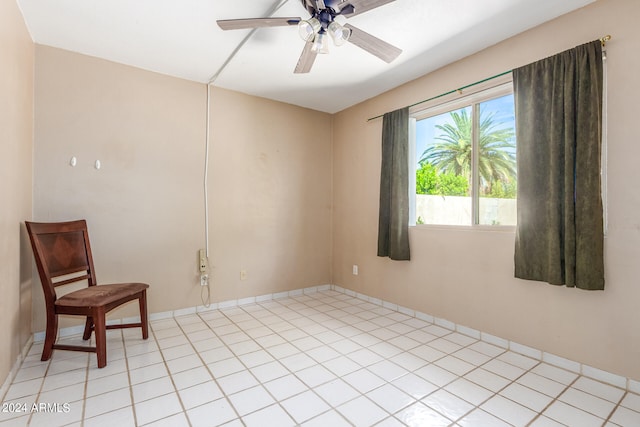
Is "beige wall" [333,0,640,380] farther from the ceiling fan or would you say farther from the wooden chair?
the wooden chair

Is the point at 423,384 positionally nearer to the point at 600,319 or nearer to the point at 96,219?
the point at 600,319

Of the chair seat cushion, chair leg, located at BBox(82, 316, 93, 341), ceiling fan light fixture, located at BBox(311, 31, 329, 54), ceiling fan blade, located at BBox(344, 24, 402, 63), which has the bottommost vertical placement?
chair leg, located at BBox(82, 316, 93, 341)

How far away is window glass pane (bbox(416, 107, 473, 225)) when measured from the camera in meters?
2.89

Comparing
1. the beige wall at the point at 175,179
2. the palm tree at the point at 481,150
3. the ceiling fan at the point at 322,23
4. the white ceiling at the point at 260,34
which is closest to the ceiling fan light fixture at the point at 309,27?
the ceiling fan at the point at 322,23

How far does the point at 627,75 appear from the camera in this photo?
1917mm

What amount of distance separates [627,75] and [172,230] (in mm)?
3860

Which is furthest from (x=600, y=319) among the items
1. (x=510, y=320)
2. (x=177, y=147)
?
(x=177, y=147)

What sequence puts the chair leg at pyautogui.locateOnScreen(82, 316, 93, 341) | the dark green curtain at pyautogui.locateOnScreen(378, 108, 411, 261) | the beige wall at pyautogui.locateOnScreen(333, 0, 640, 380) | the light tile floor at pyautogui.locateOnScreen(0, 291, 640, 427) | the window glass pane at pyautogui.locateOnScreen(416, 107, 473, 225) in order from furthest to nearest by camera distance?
the dark green curtain at pyautogui.locateOnScreen(378, 108, 411, 261), the window glass pane at pyautogui.locateOnScreen(416, 107, 473, 225), the chair leg at pyautogui.locateOnScreen(82, 316, 93, 341), the beige wall at pyautogui.locateOnScreen(333, 0, 640, 380), the light tile floor at pyautogui.locateOnScreen(0, 291, 640, 427)

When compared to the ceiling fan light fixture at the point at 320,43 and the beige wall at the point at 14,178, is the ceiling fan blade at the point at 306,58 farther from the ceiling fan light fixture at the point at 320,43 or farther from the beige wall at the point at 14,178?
the beige wall at the point at 14,178

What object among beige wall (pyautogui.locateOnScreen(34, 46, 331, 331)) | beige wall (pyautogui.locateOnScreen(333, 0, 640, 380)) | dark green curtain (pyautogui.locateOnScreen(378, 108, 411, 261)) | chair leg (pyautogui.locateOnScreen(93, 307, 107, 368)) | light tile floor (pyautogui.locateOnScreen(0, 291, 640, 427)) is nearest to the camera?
light tile floor (pyautogui.locateOnScreen(0, 291, 640, 427))

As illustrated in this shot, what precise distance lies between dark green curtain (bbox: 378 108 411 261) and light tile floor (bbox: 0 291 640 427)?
0.88 meters

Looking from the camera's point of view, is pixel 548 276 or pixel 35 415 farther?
pixel 548 276

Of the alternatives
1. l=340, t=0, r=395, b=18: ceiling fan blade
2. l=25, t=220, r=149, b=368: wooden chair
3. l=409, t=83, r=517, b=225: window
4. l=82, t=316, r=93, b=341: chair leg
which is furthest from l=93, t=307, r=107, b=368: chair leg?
l=409, t=83, r=517, b=225: window

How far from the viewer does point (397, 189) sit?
10.7ft
